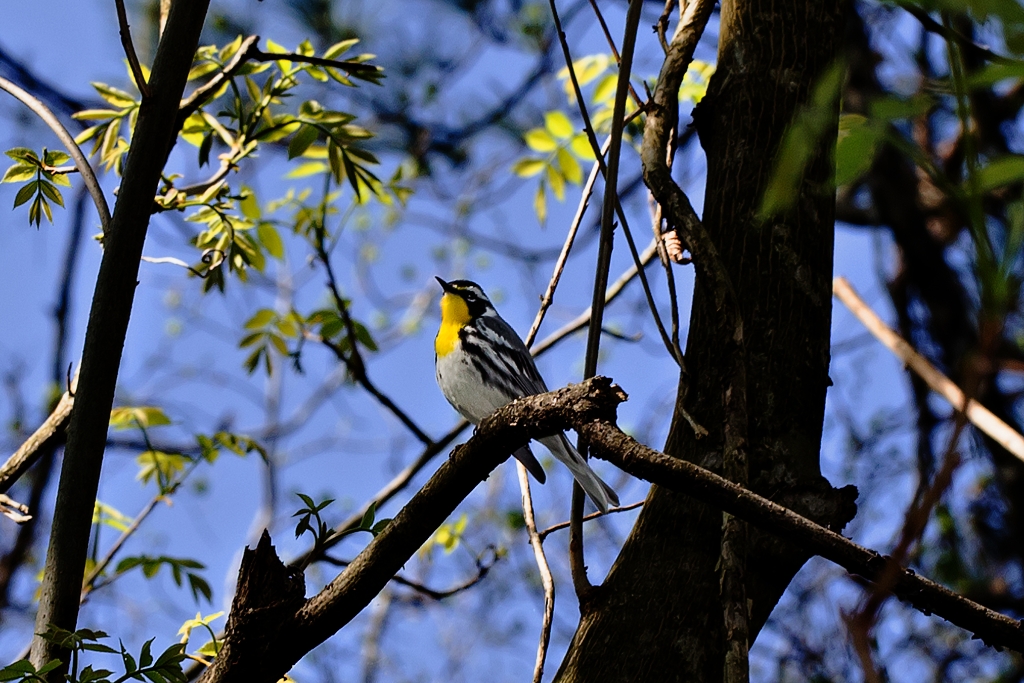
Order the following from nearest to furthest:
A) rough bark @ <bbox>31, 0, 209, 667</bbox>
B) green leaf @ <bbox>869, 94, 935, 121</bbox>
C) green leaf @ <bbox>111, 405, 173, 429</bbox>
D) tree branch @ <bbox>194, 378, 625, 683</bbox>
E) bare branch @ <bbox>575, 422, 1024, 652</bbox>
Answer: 1. green leaf @ <bbox>869, 94, 935, 121</bbox>
2. bare branch @ <bbox>575, 422, 1024, 652</bbox>
3. tree branch @ <bbox>194, 378, 625, 683</bbox>
4. rough bark @ <bbox>31, 0, 209, 667</bbox>
5. green leaf @ <bbox>111, 405, 173, 429</bbox>

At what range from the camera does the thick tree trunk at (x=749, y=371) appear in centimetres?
185

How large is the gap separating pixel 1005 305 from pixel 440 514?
1337 millimetres

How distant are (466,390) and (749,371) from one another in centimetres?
165

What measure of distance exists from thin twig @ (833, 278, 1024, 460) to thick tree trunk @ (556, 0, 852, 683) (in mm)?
702

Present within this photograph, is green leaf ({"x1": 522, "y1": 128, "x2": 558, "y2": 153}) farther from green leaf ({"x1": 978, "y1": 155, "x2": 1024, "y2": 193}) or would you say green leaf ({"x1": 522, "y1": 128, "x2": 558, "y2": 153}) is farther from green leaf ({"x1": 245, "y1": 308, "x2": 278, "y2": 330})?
green leaf ({"x1": 978, "y1": 155, "x2": 1024, "y2": 193})

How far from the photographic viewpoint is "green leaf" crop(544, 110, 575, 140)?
10.2 ft

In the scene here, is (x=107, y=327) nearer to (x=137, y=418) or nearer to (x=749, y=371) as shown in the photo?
(x=137, y=418)

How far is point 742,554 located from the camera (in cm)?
183

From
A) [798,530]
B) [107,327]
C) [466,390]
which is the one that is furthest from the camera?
[466,390]

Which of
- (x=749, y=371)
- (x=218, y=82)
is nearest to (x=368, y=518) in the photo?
(x=749, y=371)

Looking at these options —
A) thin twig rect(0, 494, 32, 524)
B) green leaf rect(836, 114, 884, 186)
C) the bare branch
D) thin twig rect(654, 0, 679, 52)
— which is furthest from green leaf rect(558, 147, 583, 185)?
green leaf rect(836, 114, 884, 186)

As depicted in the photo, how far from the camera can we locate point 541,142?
3176 millimetres

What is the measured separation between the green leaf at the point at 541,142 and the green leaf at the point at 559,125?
0.03 meters

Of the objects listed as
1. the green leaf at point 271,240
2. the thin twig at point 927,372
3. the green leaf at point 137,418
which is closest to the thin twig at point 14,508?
the green leaf at point 137,418
